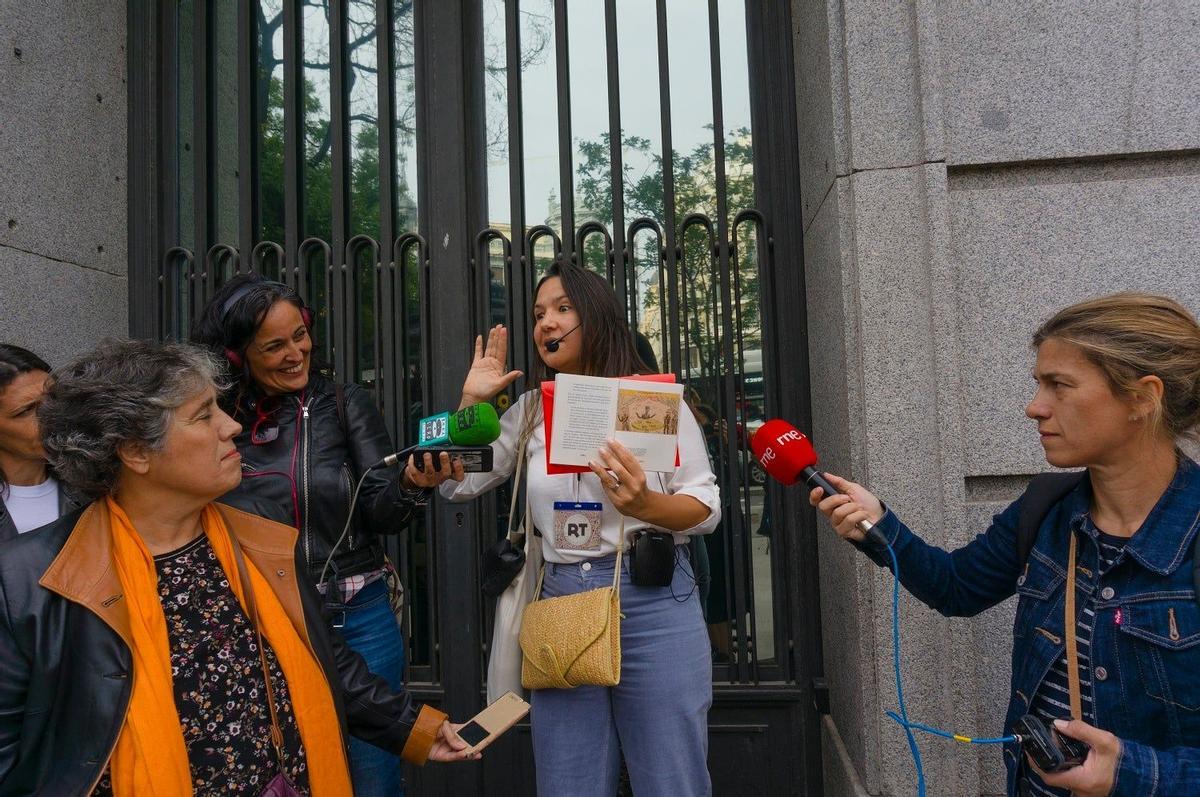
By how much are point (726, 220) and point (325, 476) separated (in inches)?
84.0

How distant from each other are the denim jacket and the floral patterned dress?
1.77 metres

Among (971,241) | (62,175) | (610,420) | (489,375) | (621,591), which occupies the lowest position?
(621,591)

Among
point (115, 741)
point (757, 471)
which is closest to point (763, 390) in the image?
point (757, 471)

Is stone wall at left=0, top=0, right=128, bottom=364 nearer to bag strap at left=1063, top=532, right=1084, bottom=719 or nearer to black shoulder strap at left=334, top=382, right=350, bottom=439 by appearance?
black shoulder strap at left=334, top=382, right=350, bottom=439

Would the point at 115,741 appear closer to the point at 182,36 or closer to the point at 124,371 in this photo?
the point at 124,371

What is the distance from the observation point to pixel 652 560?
8.39 feet

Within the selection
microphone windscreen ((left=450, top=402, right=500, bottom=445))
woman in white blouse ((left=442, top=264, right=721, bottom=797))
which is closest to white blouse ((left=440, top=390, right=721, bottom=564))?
woman in white blouse ((left=442, top=264, right=721, bottom=797))

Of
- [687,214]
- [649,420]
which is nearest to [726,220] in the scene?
[687,214]

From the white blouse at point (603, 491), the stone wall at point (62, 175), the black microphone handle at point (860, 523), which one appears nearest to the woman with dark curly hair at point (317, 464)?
the white blouse at point (603, 491)

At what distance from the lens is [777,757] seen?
388cm

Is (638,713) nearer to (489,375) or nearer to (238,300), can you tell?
(489,375)

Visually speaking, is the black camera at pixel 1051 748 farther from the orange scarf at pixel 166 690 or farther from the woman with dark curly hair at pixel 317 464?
the woman with dark curly hair at pixel 317 464

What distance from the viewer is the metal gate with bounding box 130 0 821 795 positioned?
3943 millimetres

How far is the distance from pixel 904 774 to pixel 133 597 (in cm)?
254
